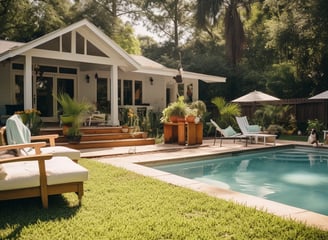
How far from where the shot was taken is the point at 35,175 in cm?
400

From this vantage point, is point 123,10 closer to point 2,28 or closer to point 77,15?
point 77,15

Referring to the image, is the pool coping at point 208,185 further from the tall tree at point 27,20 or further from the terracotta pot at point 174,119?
the tall tree at point 27,20

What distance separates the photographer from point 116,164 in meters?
7.46

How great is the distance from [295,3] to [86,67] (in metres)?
10.6

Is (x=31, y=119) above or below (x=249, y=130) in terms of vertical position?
above

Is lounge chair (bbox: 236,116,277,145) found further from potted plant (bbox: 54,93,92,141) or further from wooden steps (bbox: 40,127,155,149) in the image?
potted plant (bbox: 54,93,92,141)

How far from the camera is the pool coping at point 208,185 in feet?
12.6

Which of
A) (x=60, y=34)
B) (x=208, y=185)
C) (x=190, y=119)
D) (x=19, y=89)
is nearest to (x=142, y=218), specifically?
(x=208, y=185)

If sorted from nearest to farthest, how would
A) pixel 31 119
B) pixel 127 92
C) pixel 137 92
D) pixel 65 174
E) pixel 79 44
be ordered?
pixel 65 174
pixel 31 119
pixel 79 44
pixel 127 92
pixel 137 92

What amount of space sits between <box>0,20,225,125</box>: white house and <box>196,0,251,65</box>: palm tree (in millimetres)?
4712

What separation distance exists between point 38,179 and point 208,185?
2.73m

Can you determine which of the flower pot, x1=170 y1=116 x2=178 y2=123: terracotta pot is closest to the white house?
the flower pot

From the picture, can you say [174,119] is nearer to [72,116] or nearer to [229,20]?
[72,116]

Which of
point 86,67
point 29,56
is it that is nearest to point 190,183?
point 29,56
